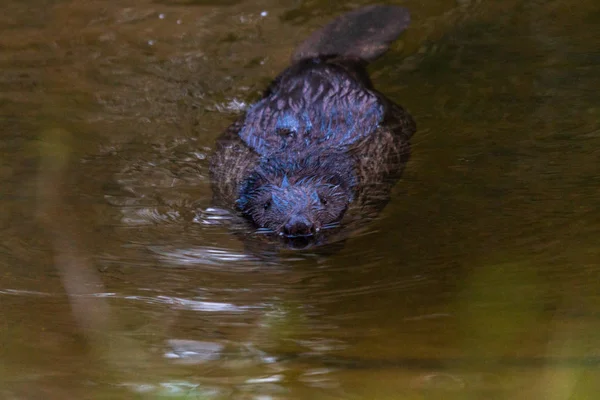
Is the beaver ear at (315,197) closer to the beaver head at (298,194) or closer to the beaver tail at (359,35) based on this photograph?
the beaver head at (298,194)

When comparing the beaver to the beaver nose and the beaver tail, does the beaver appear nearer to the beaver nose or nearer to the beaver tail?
the beaver nose

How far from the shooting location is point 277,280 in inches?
122

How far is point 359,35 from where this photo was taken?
194 inches

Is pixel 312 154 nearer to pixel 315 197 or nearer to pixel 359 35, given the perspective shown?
pixel 315 197

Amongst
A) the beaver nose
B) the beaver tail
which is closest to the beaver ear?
the beaver nose

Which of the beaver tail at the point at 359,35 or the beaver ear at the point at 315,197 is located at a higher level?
the beaver tail at the point at 359,35

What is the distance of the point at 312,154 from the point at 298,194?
0.97ft

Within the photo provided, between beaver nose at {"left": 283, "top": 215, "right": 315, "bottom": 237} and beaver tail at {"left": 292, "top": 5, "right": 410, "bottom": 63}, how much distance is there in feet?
5.16

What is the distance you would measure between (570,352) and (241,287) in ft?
4.43

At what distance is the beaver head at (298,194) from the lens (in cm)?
366

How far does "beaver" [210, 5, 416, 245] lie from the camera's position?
3.76 m

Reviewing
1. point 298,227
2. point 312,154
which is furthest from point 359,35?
point 298,227

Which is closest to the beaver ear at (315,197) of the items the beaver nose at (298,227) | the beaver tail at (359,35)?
the beaver nose at (298,227)

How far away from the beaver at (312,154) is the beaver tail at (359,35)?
0.19 metres
